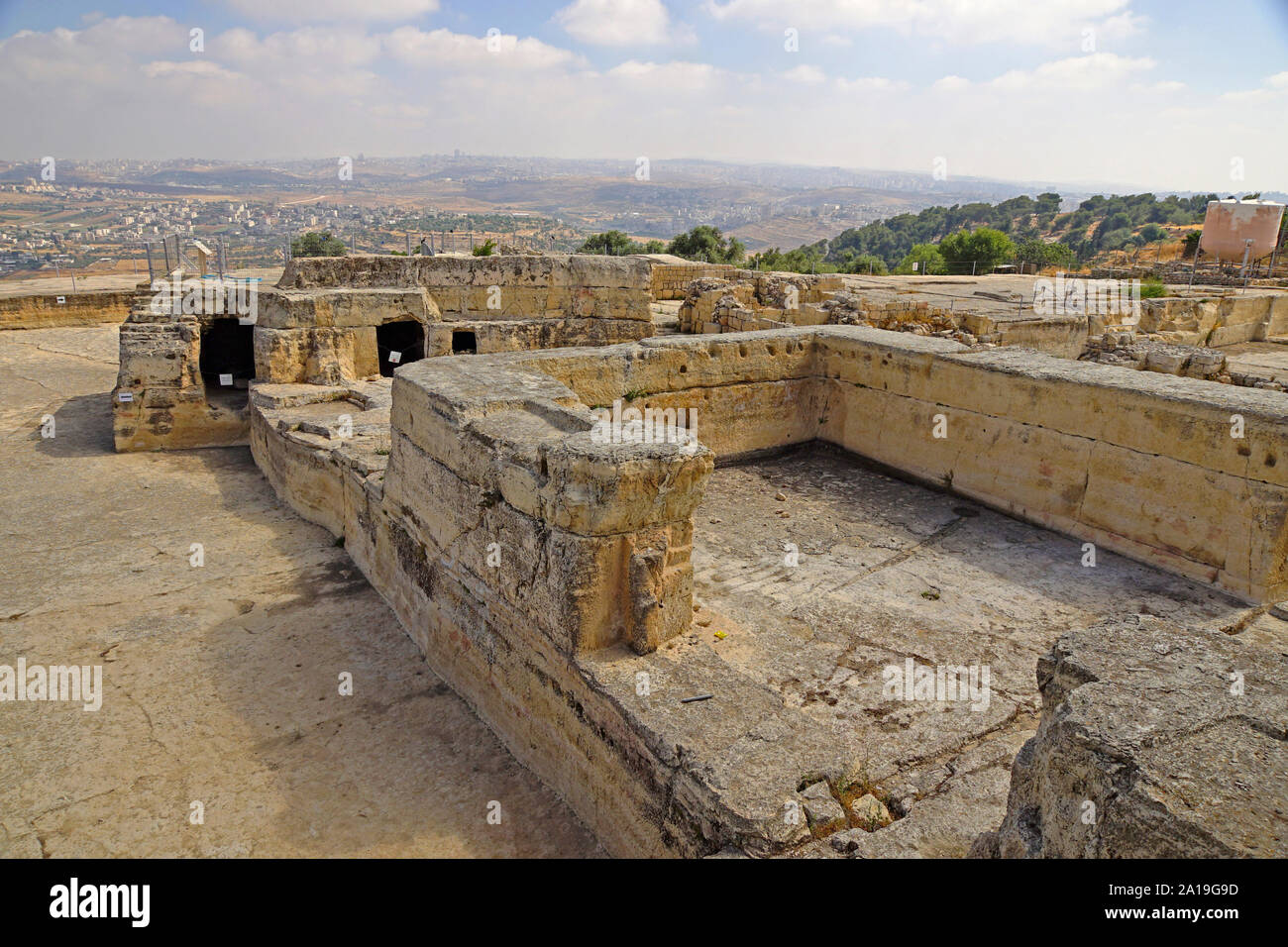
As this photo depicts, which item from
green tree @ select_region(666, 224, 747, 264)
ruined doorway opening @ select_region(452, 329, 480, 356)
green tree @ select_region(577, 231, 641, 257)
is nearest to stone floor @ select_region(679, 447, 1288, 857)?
ruined doorway opening @ select_region(452, 329, 480, 356)

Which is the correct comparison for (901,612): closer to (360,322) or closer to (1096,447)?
(1096,447)

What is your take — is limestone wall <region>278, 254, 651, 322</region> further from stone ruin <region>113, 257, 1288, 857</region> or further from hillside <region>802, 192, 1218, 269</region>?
hillside <region>802, 192, 1218, 269</region>

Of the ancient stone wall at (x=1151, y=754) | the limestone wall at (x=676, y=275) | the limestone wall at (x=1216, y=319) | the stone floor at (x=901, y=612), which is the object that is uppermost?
the limestone wall at (x=676, y=275)

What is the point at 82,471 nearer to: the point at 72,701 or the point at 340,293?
the point at 340,293

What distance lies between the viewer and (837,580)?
5.13m

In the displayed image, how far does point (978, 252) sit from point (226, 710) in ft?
117

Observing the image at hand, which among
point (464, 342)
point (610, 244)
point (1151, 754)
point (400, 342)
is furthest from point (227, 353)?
point (610, 244)

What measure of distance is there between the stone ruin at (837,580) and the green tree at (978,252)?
29.7 meters

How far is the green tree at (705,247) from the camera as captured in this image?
34.2 meters

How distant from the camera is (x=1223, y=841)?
1896 millimetres

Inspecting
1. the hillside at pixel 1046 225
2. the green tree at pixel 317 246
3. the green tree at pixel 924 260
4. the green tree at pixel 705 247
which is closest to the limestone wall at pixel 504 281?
the green tree at pixel 317 246

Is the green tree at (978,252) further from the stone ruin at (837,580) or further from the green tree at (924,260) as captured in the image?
the stone ruin at (837,580)

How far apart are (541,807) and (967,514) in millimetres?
3778

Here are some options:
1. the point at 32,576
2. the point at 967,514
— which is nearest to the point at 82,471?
the point at 32,576
